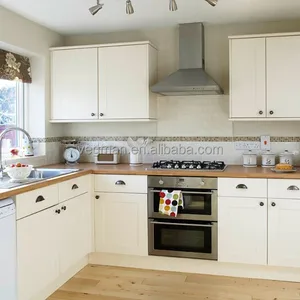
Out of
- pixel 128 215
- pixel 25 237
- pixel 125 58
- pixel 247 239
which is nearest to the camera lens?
pixel 25 237

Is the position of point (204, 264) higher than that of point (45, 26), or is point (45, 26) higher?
point (45, 26)

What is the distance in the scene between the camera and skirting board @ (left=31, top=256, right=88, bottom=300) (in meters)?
3.07

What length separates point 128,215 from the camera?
3719 mm

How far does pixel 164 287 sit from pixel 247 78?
196cm

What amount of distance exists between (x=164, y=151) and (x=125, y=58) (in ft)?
3.35

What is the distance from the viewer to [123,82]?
400 centimetres

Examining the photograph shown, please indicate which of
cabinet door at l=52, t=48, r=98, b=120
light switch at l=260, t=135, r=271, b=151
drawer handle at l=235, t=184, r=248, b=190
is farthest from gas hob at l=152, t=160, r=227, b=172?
cabinet door at l=52, t=48, r=98, b=120

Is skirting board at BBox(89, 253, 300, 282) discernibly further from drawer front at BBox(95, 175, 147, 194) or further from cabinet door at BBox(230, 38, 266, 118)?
cabinet door at BBox(230, 38, 266, 118)

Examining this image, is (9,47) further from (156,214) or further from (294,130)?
(294,130)

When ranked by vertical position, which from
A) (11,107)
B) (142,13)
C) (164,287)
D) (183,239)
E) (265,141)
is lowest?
(164,287)

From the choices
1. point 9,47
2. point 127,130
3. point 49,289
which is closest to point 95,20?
point 9,47

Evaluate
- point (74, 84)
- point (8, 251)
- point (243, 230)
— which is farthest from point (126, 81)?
point (8, 251)

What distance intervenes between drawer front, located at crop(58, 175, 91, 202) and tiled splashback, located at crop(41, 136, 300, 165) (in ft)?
2.47

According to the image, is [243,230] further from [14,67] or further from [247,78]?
[14,67]
